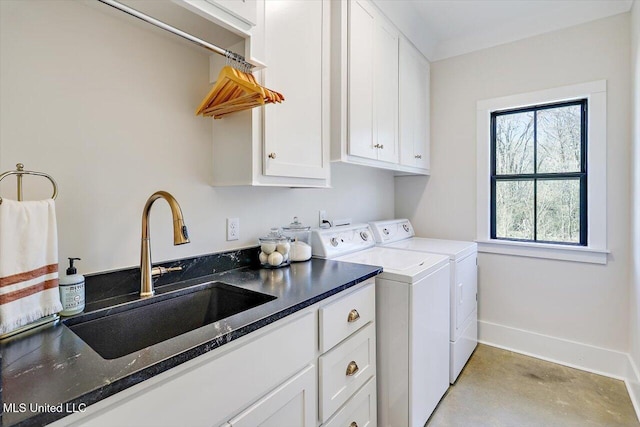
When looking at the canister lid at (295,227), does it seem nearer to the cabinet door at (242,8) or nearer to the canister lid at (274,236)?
the canister lid at (274,236)

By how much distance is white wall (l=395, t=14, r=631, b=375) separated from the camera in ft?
7.19

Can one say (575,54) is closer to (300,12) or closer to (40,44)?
(300,12)

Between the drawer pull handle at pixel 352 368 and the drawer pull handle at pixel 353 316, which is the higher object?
the drawer pull handle at pixel 353 316

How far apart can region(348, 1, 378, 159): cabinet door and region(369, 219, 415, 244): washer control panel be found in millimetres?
647

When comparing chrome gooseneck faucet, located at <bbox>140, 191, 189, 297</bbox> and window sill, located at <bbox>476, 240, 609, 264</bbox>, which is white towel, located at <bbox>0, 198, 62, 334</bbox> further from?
window sill, located at <bbox>476, 240, 609, 264</bbox>

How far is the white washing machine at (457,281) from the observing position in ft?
6.79

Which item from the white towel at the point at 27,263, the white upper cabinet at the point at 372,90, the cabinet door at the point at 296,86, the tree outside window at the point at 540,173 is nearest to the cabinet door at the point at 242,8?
the cabinet door at the point at 296,86

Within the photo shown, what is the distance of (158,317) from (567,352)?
9.43ft

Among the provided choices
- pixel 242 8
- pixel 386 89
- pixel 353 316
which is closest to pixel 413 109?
pixel 386 89

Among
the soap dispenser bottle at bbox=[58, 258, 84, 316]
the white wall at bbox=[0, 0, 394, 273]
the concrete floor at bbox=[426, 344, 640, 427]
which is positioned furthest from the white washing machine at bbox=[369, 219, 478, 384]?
the soap dispenser bottle at bbox=[58, 258, 84, 316]

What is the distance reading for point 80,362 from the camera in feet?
2.33

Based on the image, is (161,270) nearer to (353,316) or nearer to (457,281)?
(353,316)

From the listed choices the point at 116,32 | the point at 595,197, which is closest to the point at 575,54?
the point at 595,197

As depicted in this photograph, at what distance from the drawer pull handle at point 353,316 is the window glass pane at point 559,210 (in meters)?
2.02
